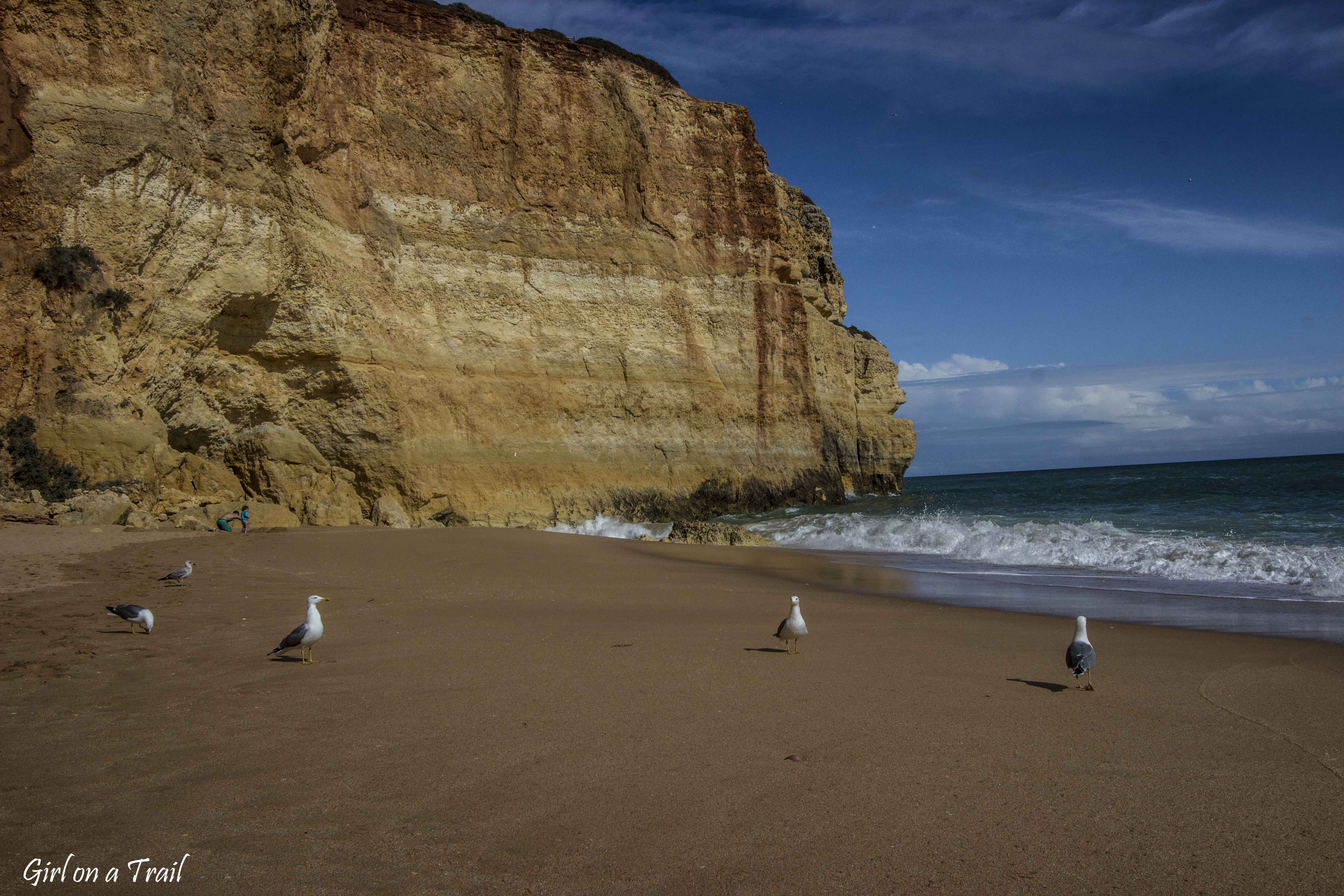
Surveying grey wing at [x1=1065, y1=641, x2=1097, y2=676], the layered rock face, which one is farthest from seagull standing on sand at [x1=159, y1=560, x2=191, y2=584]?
grey wing at [x1=1065, y1=641, x2=1097, y2=676]

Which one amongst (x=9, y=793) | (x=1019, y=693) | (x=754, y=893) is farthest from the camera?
(x=1019, y=693)

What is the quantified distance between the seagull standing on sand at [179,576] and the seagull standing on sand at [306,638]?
10.0ft

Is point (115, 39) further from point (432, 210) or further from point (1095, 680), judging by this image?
point (1095, 680)

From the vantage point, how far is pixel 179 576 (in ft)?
25.6

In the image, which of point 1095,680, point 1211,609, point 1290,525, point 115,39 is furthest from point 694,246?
point 1095,680

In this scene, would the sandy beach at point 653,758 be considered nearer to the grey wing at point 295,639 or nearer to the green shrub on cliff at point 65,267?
the grey wing at point 295,639

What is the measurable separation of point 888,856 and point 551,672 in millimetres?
2764

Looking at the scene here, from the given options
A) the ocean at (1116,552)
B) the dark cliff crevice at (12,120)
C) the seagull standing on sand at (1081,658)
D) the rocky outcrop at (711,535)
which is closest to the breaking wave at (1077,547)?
the ocean at (1116,552)

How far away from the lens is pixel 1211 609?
874 cm

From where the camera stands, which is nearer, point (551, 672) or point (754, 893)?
point (754, 893)

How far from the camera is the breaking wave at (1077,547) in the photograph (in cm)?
1154

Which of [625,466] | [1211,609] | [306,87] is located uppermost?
[306,87]

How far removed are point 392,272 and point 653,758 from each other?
18.1m

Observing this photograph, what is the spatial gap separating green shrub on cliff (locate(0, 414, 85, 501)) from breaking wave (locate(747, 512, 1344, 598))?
44.6ft
